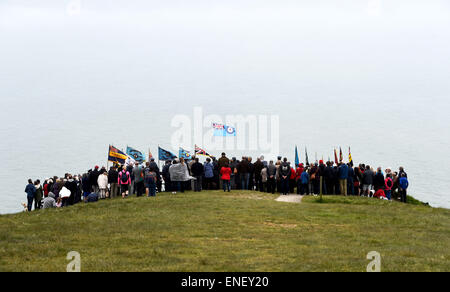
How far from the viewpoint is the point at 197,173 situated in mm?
32938

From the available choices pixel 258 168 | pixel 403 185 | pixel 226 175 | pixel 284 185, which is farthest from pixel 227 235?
pixel 403 185

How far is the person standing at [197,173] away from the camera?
32.7 meters

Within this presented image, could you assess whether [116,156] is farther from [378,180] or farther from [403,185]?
[403,185]

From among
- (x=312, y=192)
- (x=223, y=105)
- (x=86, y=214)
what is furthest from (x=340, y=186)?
(x=223, y=105)

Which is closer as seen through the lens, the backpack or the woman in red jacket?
the woman in red jacket

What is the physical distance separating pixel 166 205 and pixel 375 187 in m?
12.2

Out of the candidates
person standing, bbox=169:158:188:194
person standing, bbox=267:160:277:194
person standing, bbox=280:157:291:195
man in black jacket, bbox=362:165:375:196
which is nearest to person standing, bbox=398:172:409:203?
man in black jacket, bbox=362:165:375:196

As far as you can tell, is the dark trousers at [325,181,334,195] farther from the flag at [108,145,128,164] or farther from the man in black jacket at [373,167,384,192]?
the flag at [108,145,128,164]

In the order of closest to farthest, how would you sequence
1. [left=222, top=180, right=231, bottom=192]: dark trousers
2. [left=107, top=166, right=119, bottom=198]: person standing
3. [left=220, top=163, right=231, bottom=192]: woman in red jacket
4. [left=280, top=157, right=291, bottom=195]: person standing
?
[left=220, top=163, right=231, bottom=192]: woman in red jacket < [left=222, top=180, right=231, bottom=192]: dark trousers < [left=280, top=157, right=291, bottom=195]: person standing < [left=107, top=166, right=119, bottom=198]: person standing

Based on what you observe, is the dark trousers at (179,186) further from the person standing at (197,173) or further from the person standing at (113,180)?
the person standing at (113,180)

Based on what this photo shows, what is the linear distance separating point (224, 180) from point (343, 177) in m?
6.24

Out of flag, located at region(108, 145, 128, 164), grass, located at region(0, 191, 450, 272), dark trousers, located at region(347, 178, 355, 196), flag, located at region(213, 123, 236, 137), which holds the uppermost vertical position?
flag, located at region(213, 123, 236, 137)

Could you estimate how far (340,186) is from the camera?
33031 millimetres

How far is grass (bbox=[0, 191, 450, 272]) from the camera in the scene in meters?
15.9
